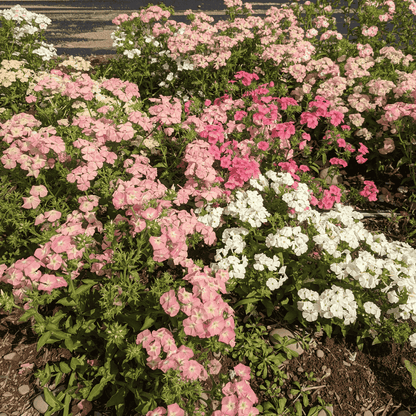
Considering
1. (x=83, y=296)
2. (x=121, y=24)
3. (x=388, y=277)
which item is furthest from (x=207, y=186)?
(x=121, y=24)

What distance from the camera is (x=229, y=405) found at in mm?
1864

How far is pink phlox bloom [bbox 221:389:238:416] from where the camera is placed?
1.85m

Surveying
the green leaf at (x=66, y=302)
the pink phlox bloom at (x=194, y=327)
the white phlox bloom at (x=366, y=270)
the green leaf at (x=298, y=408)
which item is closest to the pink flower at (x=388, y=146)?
the white phlox bloom at (x=366, y=270)

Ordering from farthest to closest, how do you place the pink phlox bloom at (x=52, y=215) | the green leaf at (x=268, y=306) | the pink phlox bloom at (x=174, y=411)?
the green leaf at (x=268, y=306)
the pink phlox bloom at (x=52, y=215)
the pink phlox bloom at (x=174, y=411)

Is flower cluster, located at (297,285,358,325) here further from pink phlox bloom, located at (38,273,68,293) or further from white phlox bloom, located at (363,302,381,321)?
pink phlox bloom, located at (38,273,68,293)

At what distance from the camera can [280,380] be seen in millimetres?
2590

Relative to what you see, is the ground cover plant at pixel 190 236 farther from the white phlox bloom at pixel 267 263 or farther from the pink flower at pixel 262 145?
the pink flower at pixel 262 145

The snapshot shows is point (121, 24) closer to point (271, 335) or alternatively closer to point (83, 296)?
point (83, 296)

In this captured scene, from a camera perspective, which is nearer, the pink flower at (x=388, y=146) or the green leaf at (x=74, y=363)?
the green leaf at (x=74, y=363)

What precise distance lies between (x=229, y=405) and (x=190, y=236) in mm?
1375

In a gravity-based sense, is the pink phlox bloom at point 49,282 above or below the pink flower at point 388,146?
below

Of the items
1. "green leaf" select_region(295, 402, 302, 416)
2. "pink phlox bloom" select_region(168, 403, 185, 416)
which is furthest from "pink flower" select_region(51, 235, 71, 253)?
"green leaf" select_region(295, 402, 302, 416)

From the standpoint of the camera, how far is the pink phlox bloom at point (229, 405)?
1.85 metres

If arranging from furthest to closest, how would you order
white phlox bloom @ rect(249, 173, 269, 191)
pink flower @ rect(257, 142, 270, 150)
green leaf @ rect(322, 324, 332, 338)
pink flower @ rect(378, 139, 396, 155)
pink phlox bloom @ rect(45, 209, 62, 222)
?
pink flower @ rect(378, 139, 396, 155) → pink flower @ rect(257, 142, 270, 150) → white phlox bloom @ rect(249, 173, 269, 191) → green leaf @ rect(322, 324, 332, 338) → pink phlox bloom @ rect(45, 209, 62, 222)
